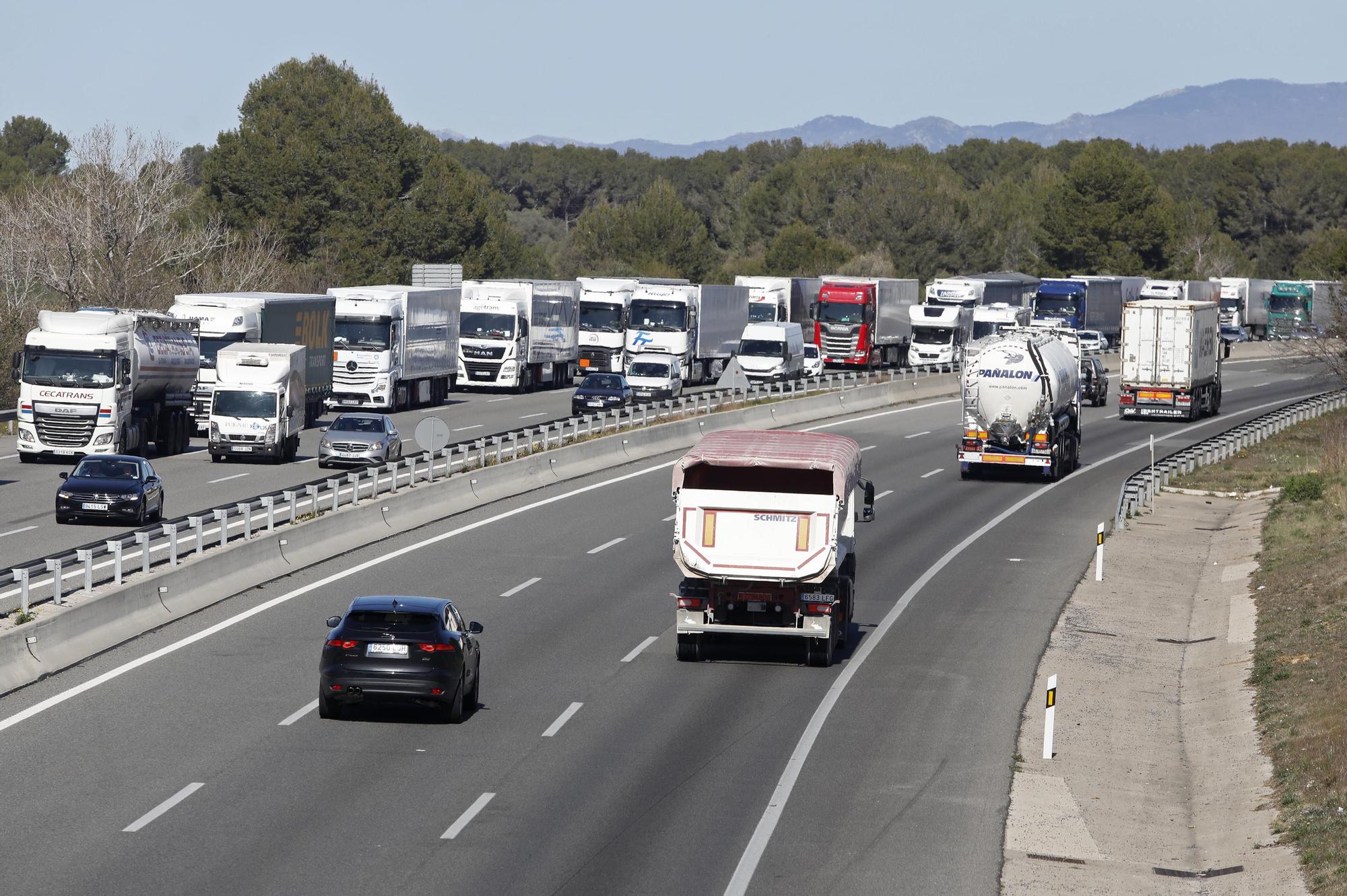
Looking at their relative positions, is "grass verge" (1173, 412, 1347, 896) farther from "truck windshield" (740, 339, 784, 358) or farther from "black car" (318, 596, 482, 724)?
"truck windshield" (740, 339, 784, 358)

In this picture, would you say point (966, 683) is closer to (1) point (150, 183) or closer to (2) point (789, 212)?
(1) point (150, 183)

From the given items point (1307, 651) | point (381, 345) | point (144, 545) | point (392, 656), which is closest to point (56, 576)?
point (144, 545)

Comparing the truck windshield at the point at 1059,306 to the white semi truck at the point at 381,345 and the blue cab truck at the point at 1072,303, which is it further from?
the white semi truck at the point at 381,345

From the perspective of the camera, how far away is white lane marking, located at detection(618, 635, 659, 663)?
24.2m

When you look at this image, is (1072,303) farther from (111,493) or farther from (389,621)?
(389,621)

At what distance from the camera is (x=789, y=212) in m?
155

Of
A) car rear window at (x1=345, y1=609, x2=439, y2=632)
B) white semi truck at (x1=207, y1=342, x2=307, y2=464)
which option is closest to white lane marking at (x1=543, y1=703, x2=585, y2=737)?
car rear window at (x1=345, y1=609, x2=439, y2=632)

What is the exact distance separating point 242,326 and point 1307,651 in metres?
37.6

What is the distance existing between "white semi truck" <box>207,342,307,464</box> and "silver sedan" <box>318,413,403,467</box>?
187 centimetres

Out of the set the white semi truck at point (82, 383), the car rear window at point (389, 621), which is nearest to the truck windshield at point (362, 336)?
the white semi truck at point (82, 383)

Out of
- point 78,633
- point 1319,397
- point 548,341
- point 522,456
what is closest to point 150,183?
point 548,341

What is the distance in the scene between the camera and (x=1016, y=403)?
151 feet

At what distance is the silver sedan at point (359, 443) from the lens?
44219 millimetres

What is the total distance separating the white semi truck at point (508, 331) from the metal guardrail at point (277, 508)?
11.7m
